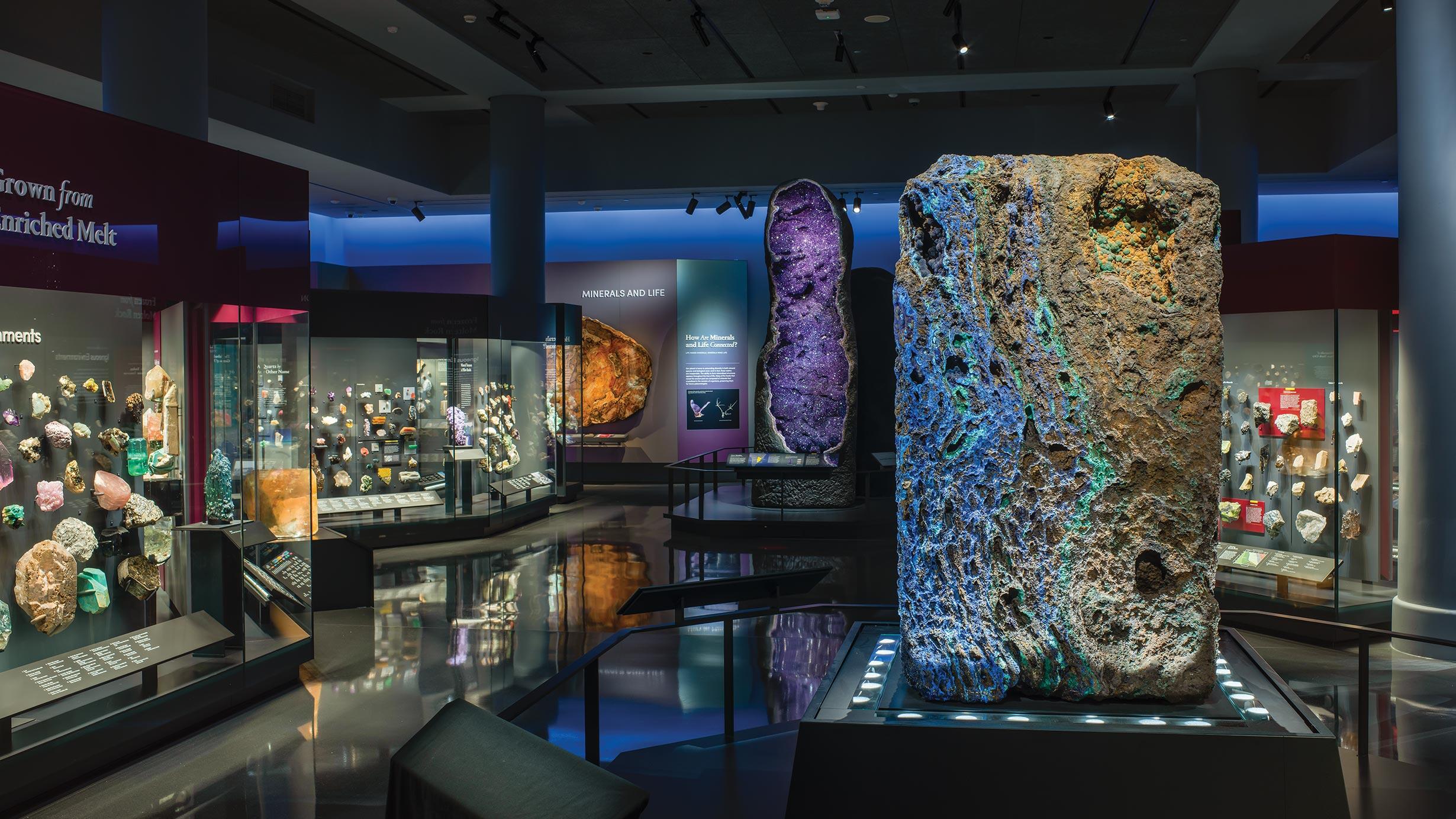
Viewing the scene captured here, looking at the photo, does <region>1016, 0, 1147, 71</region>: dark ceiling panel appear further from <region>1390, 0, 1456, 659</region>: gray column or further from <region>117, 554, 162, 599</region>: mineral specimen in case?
<region>117, 554, 162, 599</region>: mineral specimen in case

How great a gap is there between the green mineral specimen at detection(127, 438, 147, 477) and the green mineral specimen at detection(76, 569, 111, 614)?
1.54ft

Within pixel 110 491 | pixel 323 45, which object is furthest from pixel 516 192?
pixel 110 491

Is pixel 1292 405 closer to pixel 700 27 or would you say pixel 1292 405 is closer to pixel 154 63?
pixel 700 27

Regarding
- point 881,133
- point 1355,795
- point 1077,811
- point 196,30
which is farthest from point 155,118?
point 881,133

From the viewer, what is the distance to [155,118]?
261 inches

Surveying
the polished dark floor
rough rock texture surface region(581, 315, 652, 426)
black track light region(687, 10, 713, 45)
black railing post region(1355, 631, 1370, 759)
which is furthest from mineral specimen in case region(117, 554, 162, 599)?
rough rock texture surface region(581, 315, 652, 426)

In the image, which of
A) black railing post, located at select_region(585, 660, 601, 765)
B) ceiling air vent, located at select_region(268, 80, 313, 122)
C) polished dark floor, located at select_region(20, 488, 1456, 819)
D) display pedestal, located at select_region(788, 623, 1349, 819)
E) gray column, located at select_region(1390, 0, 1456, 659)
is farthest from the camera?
ceiling air vent, located at select_region(268, 80, 313, 122)

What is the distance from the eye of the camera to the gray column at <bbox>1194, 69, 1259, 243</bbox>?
36.3 ft

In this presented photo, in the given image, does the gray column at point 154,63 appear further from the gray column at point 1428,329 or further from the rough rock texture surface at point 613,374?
the rough rock texture surface at point 613,374

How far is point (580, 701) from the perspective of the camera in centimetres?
513

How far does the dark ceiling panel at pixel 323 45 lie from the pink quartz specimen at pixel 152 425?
6.43m

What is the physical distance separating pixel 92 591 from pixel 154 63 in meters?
3.64

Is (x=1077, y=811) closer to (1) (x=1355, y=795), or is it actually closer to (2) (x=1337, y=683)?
(1) (x=1355, y=795)

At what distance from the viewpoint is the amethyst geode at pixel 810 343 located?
10.9 meters
